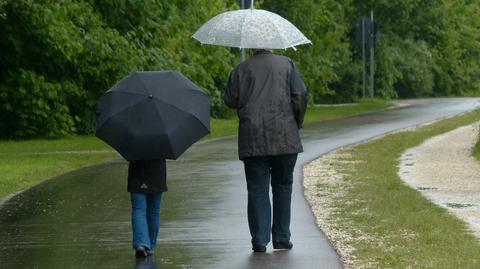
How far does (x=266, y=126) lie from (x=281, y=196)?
0.63 m

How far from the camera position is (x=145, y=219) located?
34.2 feet

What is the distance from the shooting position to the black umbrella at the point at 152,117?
10305 mm

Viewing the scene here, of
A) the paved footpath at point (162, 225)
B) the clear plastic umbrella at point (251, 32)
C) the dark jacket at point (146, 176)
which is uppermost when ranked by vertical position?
the clear plastic umbrella at point (251, 32)

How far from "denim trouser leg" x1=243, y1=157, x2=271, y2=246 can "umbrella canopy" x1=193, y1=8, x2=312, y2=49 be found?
95cm

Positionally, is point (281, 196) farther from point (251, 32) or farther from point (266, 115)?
point (251, 32)

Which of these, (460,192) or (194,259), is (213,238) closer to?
(194,259)

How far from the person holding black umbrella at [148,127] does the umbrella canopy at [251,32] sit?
20.0 inches

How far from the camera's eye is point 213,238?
1130 centimetres

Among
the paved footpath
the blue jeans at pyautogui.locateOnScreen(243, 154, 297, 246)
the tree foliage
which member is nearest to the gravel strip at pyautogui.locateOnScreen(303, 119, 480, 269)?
the paved footpath

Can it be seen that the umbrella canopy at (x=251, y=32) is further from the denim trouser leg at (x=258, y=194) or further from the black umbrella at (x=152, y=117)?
the denim trouser leg at (x=258, y=194)

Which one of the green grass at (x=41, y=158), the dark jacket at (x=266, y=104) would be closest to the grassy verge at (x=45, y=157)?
the green grass at (x=41, y=158)

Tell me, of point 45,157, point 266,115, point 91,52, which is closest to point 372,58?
point 91,52

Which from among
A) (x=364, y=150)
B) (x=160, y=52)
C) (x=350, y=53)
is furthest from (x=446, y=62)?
(x=364, y=150)

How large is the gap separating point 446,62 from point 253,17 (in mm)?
51696
